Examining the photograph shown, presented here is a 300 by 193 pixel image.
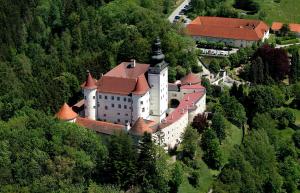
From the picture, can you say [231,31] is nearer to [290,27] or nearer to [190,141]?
[290,27]

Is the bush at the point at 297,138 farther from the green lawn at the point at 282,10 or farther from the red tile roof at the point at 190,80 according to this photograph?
the green lawn at the point at 282,10

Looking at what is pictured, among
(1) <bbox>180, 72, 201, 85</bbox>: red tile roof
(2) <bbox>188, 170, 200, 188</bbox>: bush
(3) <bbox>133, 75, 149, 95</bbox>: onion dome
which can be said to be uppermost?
(3) <bbox>133, 75, 149, 95</bbox>: onion dome

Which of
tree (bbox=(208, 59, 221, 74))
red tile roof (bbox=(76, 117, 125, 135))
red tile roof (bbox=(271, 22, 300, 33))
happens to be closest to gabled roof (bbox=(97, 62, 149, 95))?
red tile roof (bbox=(76, 117, 125, 135))

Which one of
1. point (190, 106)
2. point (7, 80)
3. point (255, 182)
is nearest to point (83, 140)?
point (190, 106)

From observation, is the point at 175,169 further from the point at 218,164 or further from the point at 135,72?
the point at 135,72

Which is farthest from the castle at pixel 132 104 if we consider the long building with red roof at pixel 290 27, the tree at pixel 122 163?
the long building with red roof at pixel 290 27

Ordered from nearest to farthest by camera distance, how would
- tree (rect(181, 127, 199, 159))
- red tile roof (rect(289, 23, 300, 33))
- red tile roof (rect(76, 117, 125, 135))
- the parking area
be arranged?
red tile roof (rect(76, 117, 125, 135))
tree (rect(181, 127, 199, 159))
the parking area
red tile roof (rect(289, 23, 300, 33))

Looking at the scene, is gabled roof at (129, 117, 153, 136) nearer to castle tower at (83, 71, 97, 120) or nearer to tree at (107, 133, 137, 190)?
tree at (107, 133, 137, 190)

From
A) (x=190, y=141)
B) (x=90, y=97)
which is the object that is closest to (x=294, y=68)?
(x=190, y=141)
